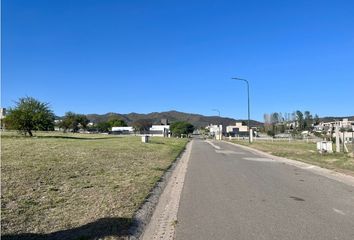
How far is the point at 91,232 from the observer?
704 cm

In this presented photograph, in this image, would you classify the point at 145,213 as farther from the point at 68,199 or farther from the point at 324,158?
the point at 324,158

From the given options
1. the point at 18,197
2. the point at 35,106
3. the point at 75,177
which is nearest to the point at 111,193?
the point at 18,197

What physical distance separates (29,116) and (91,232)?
49.7 metres

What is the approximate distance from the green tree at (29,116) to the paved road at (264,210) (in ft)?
140

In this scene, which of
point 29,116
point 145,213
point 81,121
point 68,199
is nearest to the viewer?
point 145,213

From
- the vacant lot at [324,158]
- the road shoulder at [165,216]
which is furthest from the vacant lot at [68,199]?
the vacant lot at [324,158]

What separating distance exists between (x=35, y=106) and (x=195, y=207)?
49.4 m

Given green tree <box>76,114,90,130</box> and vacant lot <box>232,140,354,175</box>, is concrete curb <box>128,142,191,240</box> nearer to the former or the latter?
vacant lot <box>232,140,354,175</box>

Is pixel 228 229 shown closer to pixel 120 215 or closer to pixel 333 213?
pixel 120 215

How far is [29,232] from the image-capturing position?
698 centimetres

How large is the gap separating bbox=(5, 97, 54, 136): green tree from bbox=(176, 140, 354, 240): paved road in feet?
140

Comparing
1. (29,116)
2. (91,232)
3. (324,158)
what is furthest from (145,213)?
(29,116)

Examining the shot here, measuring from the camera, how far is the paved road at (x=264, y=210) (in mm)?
7395

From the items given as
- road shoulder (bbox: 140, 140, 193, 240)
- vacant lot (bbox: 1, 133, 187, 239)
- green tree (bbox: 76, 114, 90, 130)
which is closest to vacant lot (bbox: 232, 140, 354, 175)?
road shoulder (bbox: 140, 140, 193, 240)
